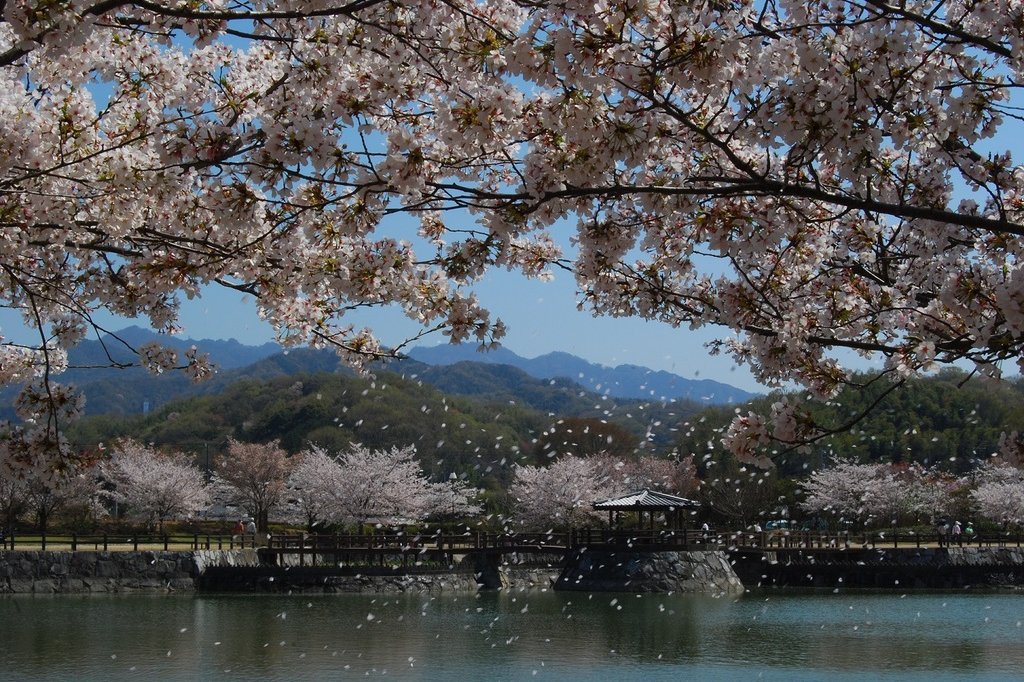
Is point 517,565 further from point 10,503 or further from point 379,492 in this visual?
point 10,503

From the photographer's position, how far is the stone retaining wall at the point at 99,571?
21438mm

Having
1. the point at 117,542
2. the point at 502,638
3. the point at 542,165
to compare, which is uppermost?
the point at 542,165

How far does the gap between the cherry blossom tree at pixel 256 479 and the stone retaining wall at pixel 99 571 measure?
1229 cm

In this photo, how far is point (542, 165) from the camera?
3432mm

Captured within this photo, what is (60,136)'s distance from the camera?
13.6 ft

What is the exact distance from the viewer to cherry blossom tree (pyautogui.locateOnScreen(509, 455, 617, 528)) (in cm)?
3231

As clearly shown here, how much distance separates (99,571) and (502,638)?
11.4 meters

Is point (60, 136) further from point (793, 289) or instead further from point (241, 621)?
point (241, 621)

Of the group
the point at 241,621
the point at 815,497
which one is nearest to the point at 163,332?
the point at 241,621

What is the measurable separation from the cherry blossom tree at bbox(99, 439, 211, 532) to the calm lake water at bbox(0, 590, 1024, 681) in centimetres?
1421

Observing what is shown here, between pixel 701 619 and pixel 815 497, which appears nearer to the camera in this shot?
pixel 701 619

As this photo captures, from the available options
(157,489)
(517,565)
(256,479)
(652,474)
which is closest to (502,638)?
(517,565)

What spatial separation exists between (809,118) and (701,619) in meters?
16.3

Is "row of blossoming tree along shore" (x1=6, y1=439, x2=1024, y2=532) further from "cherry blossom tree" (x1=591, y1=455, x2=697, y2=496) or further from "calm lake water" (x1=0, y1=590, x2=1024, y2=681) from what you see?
"calm lake water" (x1=0, y1=590, x2=1024, y2=681)
